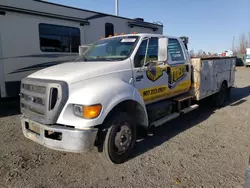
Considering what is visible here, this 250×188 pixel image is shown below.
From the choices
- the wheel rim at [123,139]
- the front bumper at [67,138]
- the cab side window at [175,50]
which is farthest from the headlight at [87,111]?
the cab side window at [175,50]

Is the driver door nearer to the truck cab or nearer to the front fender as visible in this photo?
the truck cab

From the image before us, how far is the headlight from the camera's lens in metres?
2.99

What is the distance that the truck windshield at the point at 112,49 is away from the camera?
410cm

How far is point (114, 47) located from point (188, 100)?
2486 millimetres

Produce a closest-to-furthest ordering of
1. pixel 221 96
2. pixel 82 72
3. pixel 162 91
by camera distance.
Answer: pixel 82 72, pixel 162 91, pixel 221 96

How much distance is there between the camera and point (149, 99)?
4.32m

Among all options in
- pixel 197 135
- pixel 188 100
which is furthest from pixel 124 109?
pixel 188 100

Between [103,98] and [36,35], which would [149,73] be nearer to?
[103,98]

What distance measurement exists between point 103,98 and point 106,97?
0.06 m

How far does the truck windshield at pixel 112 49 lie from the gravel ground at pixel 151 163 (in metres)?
1.79

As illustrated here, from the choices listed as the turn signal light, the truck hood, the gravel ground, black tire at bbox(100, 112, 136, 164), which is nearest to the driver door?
the truck hood

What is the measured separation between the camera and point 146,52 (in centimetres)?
425

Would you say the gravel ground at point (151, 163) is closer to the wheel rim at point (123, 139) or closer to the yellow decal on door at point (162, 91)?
the wheel rim at point (123, 139)

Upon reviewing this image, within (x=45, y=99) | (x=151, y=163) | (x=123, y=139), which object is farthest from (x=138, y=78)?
(x=45, y=99)
